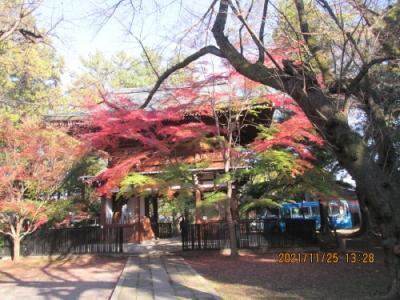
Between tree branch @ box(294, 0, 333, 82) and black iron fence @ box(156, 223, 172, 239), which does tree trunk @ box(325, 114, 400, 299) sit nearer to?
tree branch @ box(294, 0, 333, 82)

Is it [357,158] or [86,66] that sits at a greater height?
[86,66]

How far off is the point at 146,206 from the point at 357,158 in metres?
16.7

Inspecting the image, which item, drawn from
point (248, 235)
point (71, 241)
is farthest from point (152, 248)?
point (248, 235)

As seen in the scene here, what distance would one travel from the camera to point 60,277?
12.0 m

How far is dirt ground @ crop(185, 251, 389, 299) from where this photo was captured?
26.6 ft

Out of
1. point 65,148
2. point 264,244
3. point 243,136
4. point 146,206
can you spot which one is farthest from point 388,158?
point 146,206

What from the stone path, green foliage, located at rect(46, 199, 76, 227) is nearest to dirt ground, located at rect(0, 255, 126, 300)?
the stone path

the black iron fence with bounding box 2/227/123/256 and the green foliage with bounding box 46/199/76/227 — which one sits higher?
the green foliage with bounding box 46/199/76/227

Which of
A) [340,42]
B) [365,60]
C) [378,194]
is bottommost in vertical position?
[378,194]

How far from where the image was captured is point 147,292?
8.58m

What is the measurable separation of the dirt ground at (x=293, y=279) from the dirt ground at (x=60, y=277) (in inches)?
98.5

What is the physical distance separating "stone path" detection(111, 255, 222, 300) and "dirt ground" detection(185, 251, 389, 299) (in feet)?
1.31

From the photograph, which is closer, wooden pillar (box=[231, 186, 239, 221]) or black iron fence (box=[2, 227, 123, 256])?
wooden pillar (box=[231, 186, 239, 221])

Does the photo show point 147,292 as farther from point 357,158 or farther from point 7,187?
point 7,187
